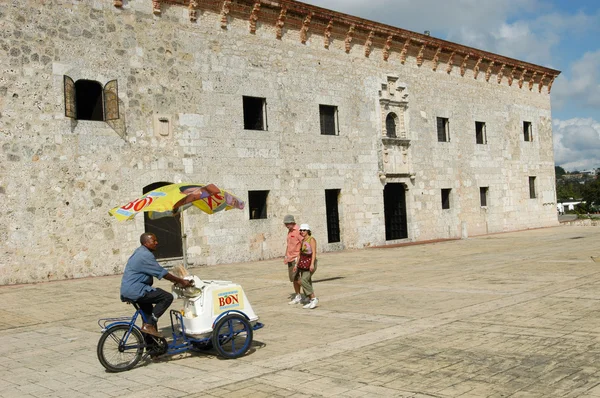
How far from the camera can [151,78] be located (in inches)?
671

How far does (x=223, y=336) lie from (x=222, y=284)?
647 millimetres

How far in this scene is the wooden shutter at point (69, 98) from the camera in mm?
15258

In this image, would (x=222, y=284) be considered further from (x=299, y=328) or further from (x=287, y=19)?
(x=287, y=19)

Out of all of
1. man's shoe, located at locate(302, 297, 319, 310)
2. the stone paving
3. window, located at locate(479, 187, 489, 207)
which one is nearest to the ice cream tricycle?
the stone paving

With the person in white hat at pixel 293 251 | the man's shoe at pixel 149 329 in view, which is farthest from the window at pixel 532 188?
the man's shoe at pixel 149 329

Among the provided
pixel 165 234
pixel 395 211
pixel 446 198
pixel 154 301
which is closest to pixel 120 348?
pixel 154 301

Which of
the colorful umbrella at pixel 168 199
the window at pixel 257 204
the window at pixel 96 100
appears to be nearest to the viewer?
the colorful umbrella at pixel 168 199

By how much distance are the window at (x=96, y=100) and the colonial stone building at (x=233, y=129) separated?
0.04 m

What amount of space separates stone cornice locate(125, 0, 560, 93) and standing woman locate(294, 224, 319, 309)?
10.2 metres

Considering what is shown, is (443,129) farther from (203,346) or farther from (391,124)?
(203,346)

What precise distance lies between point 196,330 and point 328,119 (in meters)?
15.8

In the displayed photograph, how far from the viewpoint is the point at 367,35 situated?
23.2 m

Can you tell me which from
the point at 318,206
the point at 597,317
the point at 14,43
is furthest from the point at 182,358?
the point at 318,206

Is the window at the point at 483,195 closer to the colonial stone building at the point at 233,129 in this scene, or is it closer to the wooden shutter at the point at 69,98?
the colonial stone building at the point at 233,129
